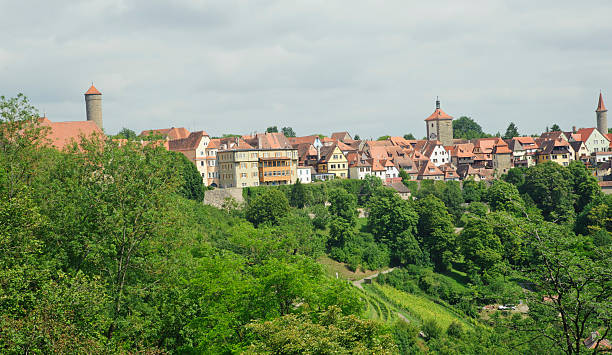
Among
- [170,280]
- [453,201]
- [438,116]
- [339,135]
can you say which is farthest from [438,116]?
[170,280]

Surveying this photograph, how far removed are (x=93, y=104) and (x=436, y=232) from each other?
122 feet

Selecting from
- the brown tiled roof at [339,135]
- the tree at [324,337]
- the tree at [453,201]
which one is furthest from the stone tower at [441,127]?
the tree at [324,337]

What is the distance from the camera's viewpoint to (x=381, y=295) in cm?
4284

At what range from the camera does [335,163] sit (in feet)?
247

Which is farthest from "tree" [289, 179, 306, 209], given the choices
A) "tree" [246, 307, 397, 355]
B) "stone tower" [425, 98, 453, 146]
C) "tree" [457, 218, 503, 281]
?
"stone tower" [425, 98, 453, 146]

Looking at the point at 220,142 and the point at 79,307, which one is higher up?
the point at 220,142

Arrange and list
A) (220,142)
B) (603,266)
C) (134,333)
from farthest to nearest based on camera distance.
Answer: (220,142) → (134,333) → (603,266)

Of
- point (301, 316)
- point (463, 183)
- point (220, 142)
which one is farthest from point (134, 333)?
point (463, 183)

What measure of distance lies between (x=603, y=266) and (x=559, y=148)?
82525 millimetres

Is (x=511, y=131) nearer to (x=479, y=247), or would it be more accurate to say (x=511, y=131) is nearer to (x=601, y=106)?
(x=601, y=106)

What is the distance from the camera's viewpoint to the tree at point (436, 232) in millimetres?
51969

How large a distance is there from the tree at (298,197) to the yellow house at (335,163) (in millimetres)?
15320

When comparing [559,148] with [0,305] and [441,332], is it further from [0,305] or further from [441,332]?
[0,305]

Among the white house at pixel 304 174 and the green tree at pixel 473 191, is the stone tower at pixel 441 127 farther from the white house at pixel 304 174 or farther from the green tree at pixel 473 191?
the white house at pixel 304 174
